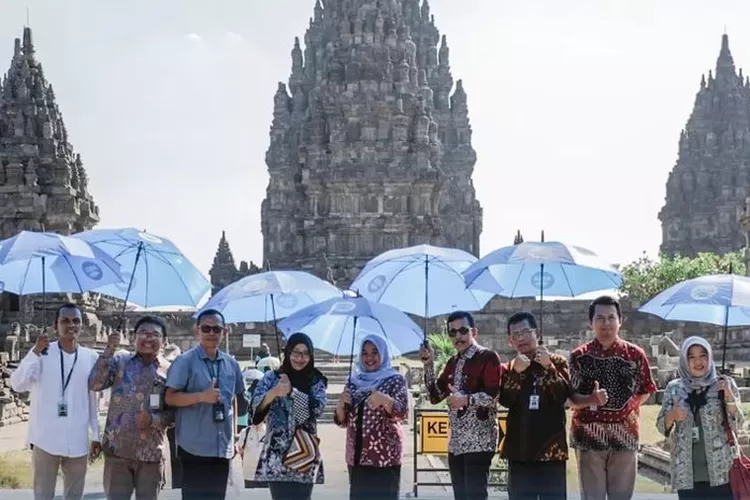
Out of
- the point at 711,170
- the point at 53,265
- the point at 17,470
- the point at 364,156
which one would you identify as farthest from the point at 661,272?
the point at 53,265

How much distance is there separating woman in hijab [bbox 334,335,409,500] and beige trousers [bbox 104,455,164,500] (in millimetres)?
1401

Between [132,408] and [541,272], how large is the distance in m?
3.93

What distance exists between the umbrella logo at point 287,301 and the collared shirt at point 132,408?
350cm

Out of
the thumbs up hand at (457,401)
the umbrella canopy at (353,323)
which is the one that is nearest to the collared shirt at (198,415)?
the umbrella canopy at (353,323)

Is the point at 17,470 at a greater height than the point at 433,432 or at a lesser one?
lesser

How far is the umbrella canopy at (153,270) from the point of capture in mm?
10094

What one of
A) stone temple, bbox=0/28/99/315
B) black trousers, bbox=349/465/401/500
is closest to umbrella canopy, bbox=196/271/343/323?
black trousers, bbox=349/465/401/500

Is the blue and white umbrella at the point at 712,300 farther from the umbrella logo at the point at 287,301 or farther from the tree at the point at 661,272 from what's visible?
the tree at the point at 661,272

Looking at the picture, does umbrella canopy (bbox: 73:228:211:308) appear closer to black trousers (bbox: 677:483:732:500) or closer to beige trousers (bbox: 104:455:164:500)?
beige trousers (bbox: 104:455:164:500)

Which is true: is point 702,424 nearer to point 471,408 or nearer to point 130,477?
point 471,408

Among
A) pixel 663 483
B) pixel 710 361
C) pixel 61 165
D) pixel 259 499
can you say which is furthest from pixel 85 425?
pixel 61 165

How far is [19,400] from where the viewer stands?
937 inches

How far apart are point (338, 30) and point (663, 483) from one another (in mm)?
47919

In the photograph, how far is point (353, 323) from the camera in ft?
33.0
